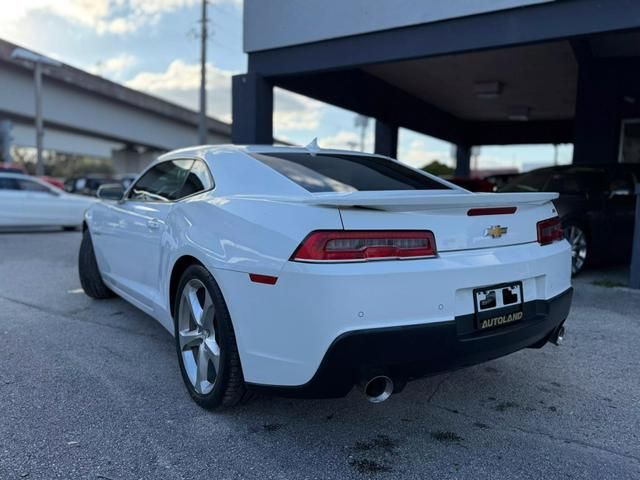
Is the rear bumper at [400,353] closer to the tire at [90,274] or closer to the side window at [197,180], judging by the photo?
the side window at [197,180]

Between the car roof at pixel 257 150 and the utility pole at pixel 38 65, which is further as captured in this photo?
the utility pole at pixel 38 65

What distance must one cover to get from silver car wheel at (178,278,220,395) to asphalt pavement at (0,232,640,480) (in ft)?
0.56

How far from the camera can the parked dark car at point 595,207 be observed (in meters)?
6.59

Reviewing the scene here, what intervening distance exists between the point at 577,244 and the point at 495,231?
467 centimetres

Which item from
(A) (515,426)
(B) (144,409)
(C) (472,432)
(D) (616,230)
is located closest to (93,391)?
(B) (144,409)

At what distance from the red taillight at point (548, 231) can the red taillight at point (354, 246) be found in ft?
3.07

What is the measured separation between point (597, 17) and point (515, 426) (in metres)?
4.81

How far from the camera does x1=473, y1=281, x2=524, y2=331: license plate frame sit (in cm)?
242

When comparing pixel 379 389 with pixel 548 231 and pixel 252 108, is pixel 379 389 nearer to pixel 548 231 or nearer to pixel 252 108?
pixel 548 231

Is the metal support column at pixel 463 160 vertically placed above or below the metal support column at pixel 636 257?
above

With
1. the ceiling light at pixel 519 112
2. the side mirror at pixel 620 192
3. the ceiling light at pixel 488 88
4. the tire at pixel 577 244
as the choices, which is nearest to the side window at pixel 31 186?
the ceiling light at pixel 488 88

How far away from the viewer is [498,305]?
8.17 ft

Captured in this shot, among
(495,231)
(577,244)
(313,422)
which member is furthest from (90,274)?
(577,244)

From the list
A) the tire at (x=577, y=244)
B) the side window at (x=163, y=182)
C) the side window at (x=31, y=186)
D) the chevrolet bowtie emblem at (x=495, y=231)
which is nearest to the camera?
the chevrolet bowtie emblem at (x=495, y=231)
